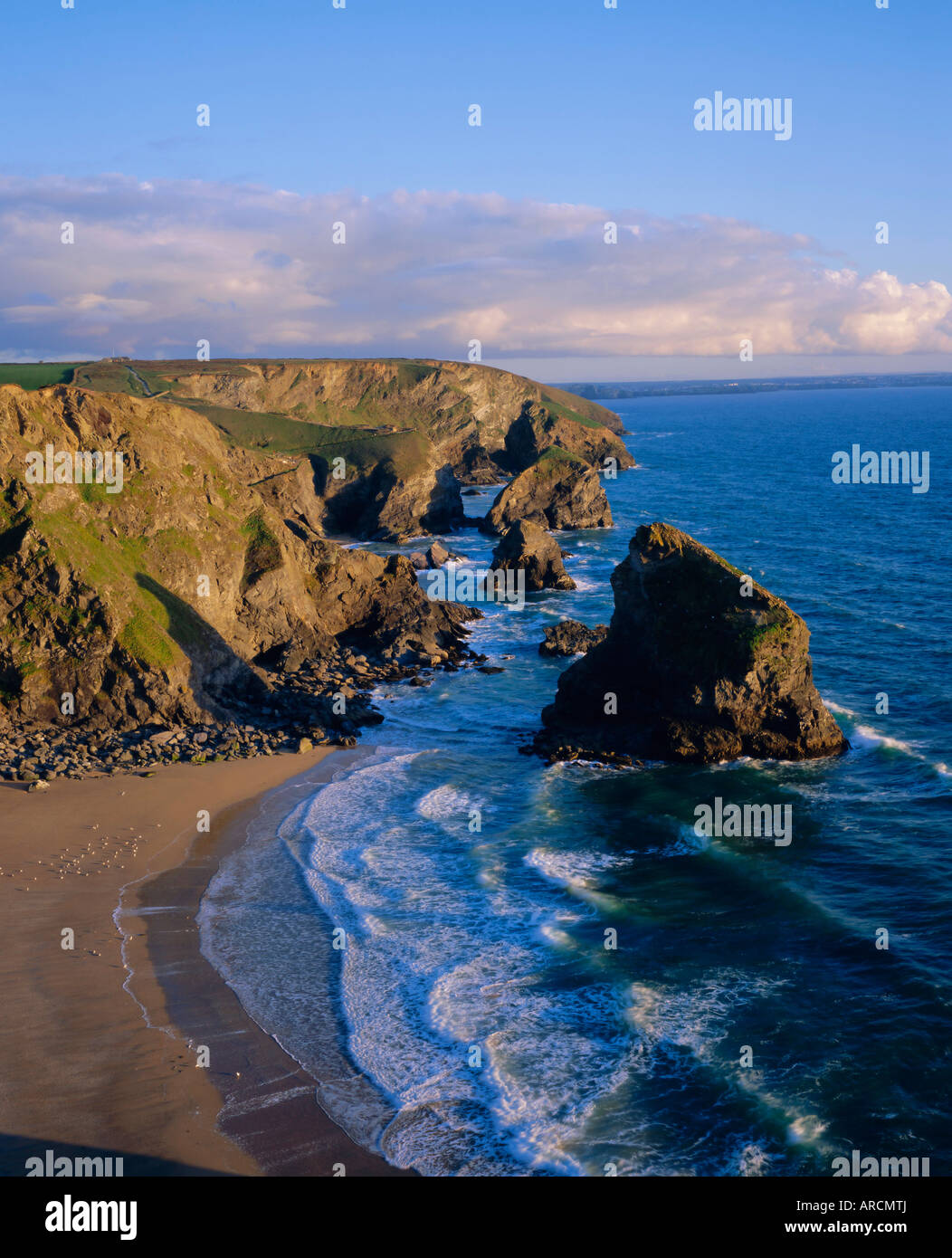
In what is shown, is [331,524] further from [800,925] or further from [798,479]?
[800,925]

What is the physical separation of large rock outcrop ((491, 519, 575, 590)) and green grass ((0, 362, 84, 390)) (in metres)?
49.9

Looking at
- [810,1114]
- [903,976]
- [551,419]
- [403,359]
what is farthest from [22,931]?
[403,359]

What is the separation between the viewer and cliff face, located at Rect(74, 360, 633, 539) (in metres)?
108

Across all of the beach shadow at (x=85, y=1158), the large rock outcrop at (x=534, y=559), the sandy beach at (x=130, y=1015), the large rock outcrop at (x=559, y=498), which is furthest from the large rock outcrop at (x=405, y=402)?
the beach shadow at (x=85, y=1158)

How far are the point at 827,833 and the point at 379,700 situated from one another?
25.1 metres

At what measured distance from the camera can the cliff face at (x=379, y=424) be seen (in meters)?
108

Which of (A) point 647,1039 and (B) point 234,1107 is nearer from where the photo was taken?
(B) point 234,1107

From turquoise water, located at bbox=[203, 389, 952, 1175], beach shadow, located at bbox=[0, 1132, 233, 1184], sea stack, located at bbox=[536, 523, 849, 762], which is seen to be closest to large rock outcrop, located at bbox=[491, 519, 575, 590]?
turquoise water, located at bbox=[203, 389, 952, 1175]

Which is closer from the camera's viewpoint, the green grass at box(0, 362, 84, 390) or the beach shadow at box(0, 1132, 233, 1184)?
the beach shadow at box(0, 1132, 233, 1184)

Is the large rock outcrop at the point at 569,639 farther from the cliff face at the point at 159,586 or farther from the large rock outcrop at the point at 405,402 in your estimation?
the large rock outcrop at the point at 405,402

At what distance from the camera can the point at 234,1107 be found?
19.8 m

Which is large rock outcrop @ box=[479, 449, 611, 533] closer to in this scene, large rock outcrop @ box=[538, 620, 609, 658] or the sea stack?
large rock outcrop @ box=[538, 620, 609, 658]

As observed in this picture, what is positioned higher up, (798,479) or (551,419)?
(551,419)

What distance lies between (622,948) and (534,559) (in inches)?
2058
